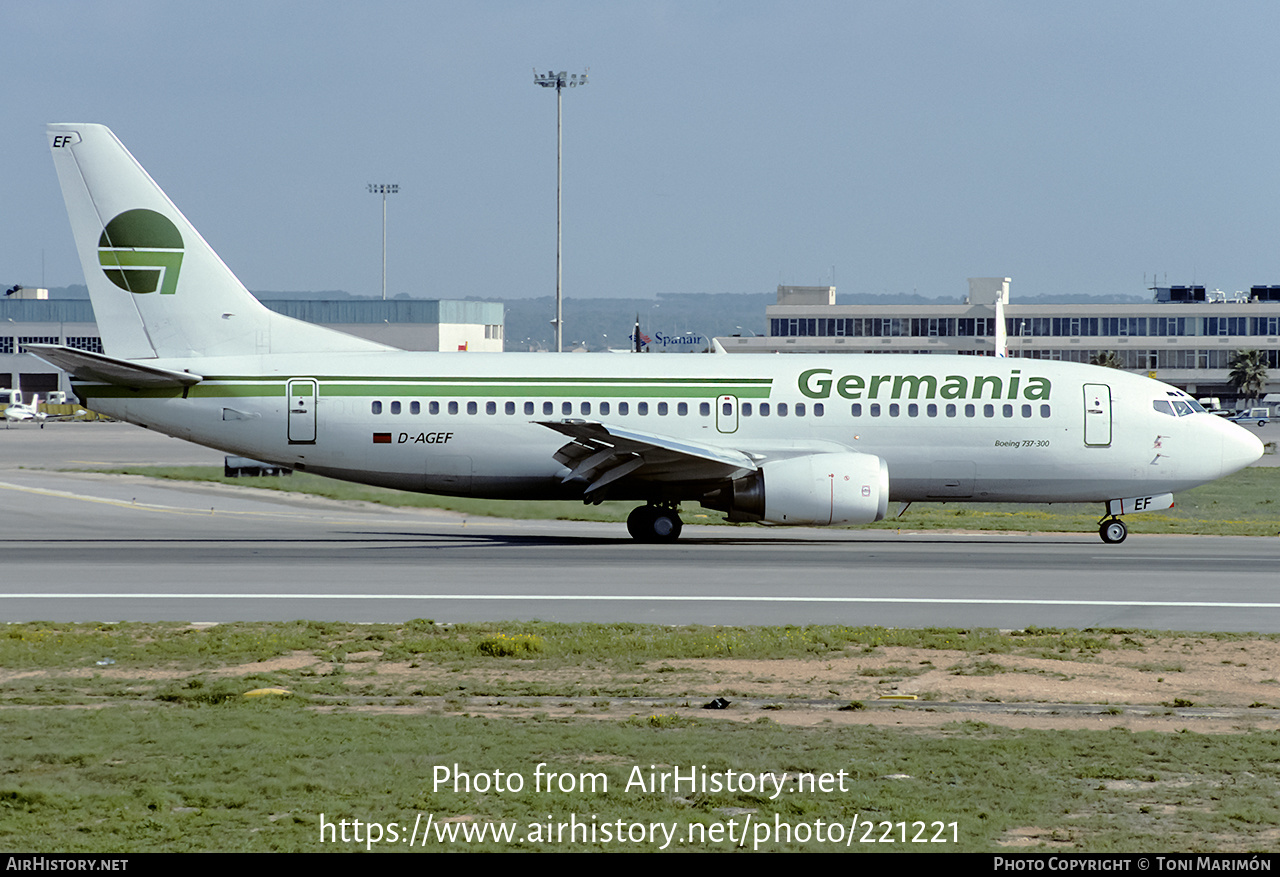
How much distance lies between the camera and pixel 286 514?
1453 inches

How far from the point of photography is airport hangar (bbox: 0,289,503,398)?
388 ft

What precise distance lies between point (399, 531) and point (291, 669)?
17961mm

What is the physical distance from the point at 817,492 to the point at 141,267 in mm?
16050

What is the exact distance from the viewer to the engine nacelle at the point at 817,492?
27.8 metres

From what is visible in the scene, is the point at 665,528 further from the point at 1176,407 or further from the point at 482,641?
the point at 482,641

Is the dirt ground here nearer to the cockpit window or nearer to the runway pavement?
the runway pavement

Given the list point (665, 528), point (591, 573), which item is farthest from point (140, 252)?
point (591, 573)

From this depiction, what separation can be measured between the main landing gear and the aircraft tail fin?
9.09 m

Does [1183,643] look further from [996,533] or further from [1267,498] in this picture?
[1267,498]

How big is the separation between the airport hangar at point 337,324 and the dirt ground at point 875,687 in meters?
95.8

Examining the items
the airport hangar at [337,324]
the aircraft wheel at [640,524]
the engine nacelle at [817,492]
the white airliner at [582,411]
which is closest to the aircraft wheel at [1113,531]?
the white airliner at [582,411]

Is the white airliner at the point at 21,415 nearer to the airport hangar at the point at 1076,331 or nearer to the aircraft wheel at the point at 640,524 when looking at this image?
the airport hangar at the point at 1076,331
